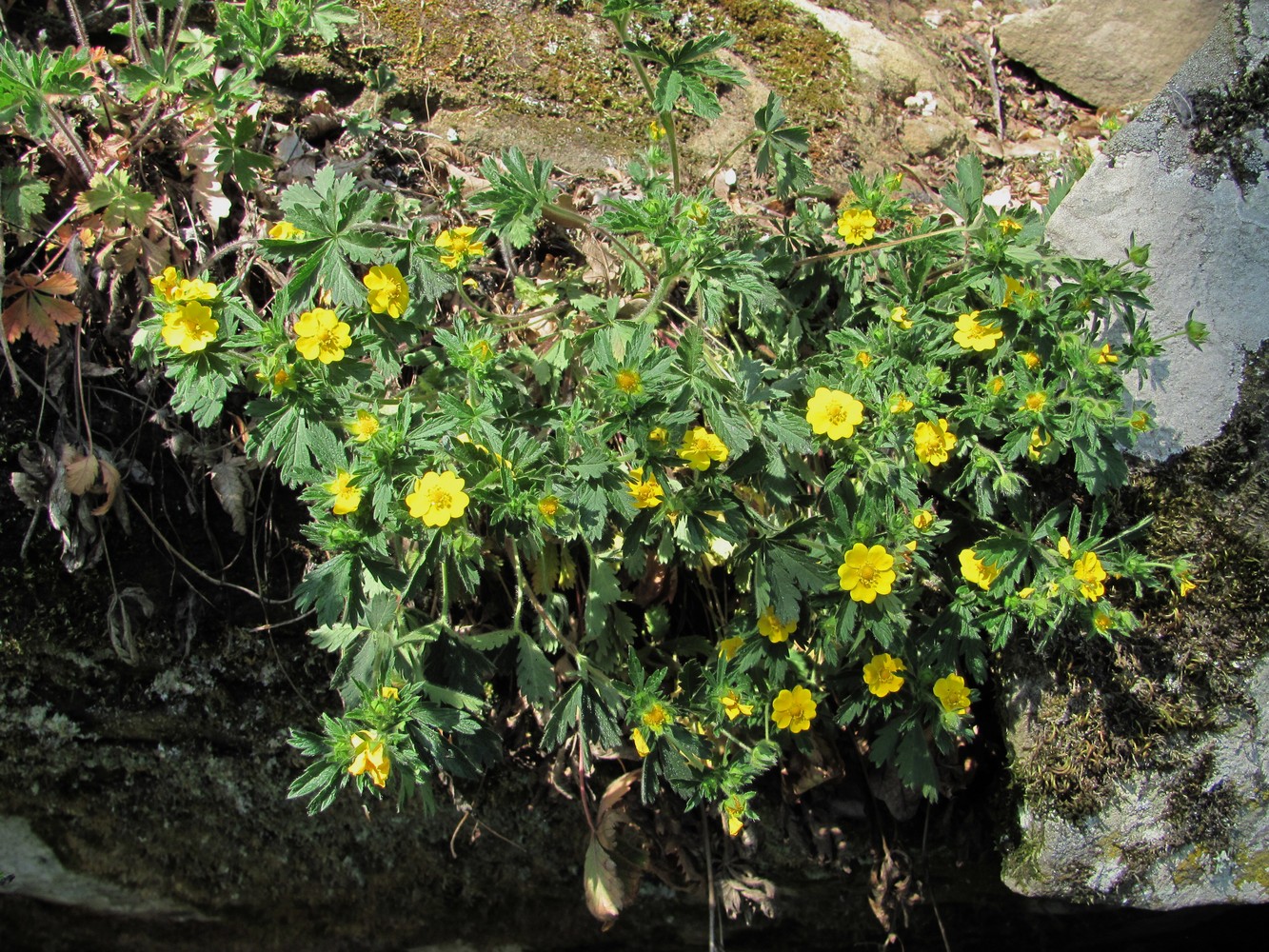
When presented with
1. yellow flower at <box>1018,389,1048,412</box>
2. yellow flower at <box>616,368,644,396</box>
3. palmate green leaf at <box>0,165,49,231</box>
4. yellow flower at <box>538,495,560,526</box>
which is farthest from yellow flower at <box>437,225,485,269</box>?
yellow flower at <box>1018,389,1048,412</box>

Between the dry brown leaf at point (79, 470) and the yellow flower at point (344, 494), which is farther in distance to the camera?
the dry brown leaf at point (79, 470)

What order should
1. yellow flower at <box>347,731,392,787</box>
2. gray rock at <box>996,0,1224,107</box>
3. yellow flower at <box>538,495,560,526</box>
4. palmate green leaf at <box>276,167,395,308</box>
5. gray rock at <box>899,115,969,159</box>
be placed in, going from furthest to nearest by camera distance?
gray rock at <box>996,0,1224,107</box>
gray rock at <box>899,115,969,159</box>
palmate green leaf at <box>276,167,395,308</box>
yellow flower at <box>538,495,560,526</box>
yellow flower at <box>347,731,392,787</box>

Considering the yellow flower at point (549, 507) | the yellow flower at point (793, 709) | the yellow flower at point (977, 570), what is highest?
the yellow flower at point (549, 507)

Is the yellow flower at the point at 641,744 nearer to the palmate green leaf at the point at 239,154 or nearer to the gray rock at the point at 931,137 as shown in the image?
the palmate green leaf at the point at 239,154

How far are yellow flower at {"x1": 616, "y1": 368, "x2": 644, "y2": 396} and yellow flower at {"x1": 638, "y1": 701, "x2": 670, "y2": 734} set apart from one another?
83 cm

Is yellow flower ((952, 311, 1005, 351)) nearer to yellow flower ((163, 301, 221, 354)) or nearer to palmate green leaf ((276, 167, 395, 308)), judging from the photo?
palmate green leaf ((276, 167, 395, 308))

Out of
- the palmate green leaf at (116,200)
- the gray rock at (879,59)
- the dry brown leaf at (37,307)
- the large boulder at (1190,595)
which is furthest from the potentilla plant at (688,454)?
the gray rock at (879,59)

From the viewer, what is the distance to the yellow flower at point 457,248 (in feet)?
8.25

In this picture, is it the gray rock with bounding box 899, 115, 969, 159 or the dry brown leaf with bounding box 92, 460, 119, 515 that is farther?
the gray rock with bounding box 899, 115, 969, 159

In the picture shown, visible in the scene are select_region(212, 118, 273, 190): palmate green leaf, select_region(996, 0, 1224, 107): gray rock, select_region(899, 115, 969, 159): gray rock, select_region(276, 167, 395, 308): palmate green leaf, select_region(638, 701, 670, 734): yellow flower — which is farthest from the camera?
select_region(996, 0, 1224, 107): gray rock

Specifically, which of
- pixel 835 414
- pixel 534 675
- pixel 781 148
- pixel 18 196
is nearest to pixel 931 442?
pixel 835 414

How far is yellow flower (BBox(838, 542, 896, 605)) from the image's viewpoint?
2396 mm

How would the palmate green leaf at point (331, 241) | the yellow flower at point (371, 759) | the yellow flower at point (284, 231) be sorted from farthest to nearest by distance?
the yellow flower at point (284, 231) → the palmate green leaf at point (331, 241) → the yellow flower at point (371, 759)

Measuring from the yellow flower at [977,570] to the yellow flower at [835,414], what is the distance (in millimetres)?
481
